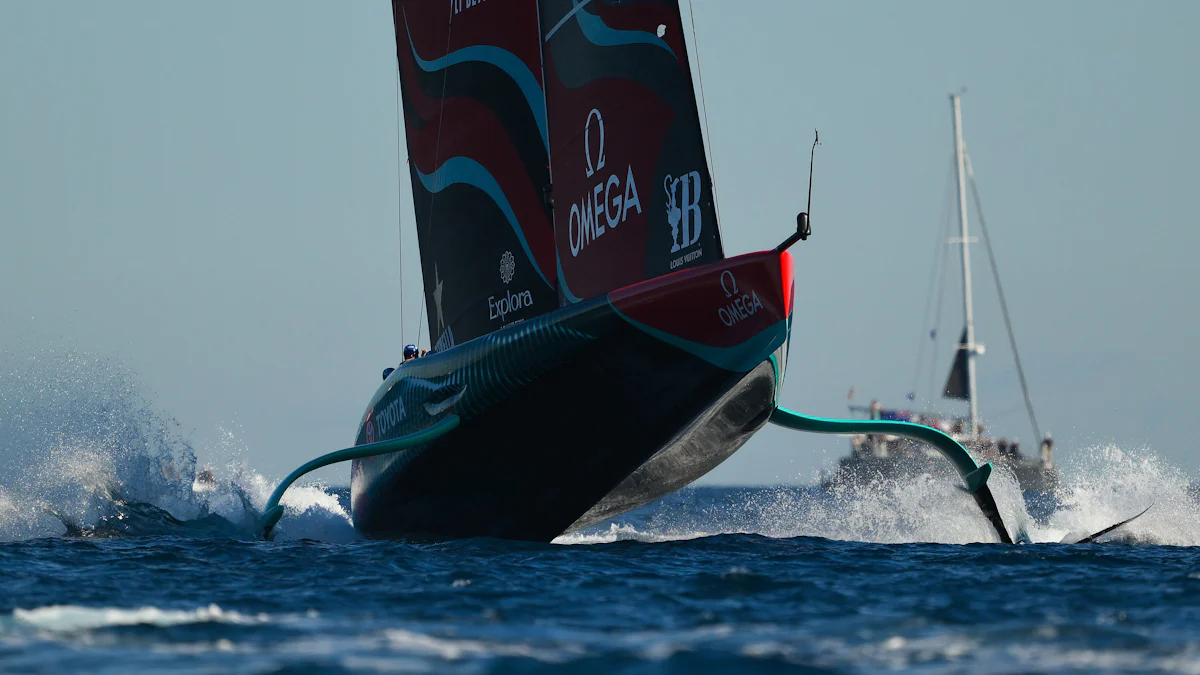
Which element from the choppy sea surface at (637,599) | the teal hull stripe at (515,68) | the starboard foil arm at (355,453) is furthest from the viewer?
the teal hull stripe at (515,68)

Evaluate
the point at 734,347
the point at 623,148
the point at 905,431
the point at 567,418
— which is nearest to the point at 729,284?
the point at 734,347

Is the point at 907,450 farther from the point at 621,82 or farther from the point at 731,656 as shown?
the point at 731,656

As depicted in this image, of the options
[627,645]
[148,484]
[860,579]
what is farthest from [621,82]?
[148,484]

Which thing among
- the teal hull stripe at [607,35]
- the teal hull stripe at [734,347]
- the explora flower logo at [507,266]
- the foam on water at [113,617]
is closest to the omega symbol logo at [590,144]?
the teal hull stripe at [607,35]

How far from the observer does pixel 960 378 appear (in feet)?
128

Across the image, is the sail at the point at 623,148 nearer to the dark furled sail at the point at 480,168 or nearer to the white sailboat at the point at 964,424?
the dark furled sail at the point at 480,168

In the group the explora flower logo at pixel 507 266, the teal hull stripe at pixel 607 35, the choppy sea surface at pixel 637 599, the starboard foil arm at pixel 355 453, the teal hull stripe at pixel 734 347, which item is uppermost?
the teal hull stripe at pixel 607 35

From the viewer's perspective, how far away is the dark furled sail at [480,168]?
1259 cm

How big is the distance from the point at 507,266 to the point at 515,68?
1895 millimetres

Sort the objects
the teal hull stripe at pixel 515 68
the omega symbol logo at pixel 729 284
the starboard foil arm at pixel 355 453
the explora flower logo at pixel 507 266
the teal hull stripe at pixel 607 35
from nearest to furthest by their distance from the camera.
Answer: the omega symbol logo at pixel 729 284, the teal hull stripe at pixel 607 35, the starboard foil arm at pixel 355 453, the explora flower logo at pixel 507 266, the teal hull stripe at pixel 515 68

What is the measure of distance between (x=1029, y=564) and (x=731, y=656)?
14.5 feet

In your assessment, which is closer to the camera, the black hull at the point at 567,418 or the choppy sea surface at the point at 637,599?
the choppy sea surface at the point at 637,599

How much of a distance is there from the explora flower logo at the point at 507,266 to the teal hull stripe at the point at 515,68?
3.44ft

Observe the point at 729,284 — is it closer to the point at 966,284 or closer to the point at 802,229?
the point at 802,229
